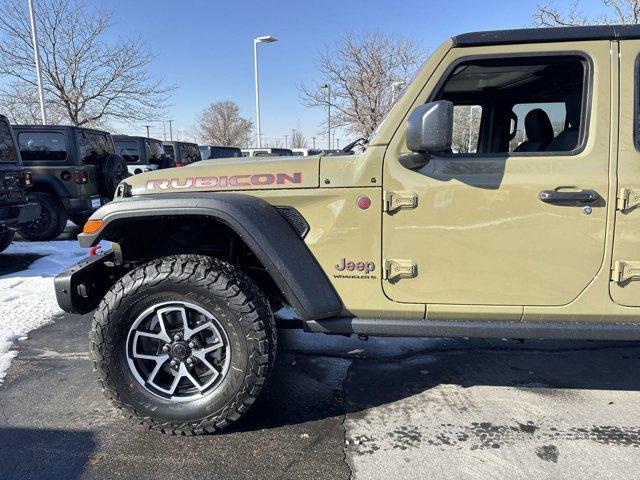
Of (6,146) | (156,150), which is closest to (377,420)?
(6,146)

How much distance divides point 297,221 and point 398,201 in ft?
1.77

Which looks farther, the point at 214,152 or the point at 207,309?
the point at 214,152

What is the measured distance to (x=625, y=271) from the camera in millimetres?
2285

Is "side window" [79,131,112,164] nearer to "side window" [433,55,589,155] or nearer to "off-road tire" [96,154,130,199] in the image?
"off-road tire" [96,154,130,199]

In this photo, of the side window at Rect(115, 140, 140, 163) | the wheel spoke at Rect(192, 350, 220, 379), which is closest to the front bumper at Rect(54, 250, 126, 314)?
the wheel spoke at Rect(192, 350, 220, 379)

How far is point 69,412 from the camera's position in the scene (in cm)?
271

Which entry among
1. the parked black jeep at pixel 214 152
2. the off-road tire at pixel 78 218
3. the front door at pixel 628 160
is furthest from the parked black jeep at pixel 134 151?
the front door at pixel 628 160

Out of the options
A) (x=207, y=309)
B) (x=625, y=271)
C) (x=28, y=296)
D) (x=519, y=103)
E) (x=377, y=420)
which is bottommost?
(x=377, y=420)

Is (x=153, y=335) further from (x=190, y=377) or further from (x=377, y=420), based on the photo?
(x=377, y=420)

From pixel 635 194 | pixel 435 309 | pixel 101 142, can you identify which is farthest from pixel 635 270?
pixel 101 142

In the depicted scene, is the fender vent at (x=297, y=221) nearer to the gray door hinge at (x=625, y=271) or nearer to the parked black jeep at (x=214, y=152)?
the gray door hinge at (x=625, y=271)

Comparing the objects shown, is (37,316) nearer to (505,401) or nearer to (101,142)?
(505,401)

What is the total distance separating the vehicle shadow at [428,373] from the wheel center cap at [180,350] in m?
0.51

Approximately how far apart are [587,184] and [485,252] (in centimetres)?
59
